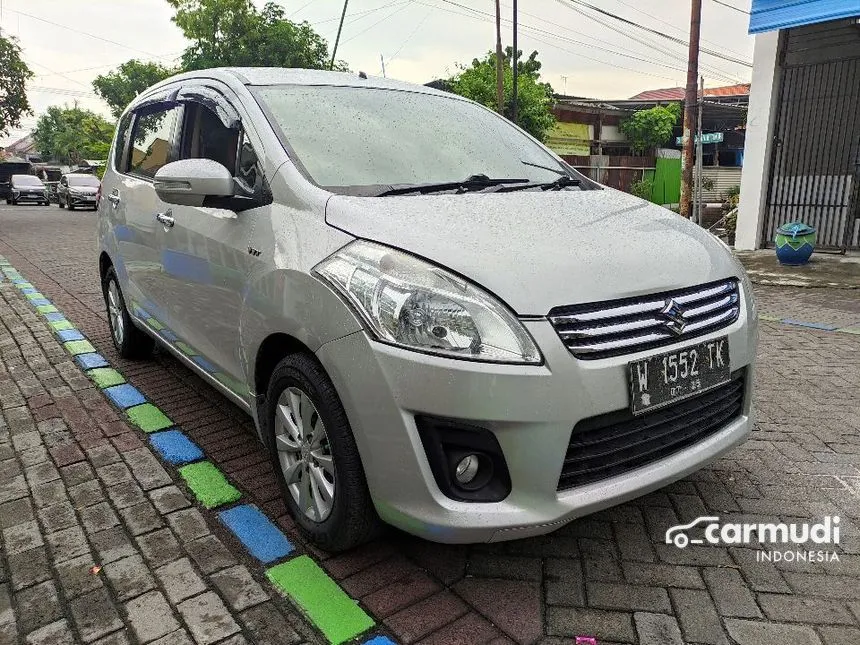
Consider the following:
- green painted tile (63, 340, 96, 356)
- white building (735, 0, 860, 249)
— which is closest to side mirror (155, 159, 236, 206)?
green painted tile (63, 340, 96, 356)

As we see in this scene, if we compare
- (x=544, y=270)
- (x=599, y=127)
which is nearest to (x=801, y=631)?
(x=544, y=270)

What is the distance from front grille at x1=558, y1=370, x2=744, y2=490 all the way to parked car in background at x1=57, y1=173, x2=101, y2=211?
26620 millimetres

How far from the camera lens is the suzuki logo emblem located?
2.03 m

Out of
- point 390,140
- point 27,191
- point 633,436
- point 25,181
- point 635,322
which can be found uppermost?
point 390,140

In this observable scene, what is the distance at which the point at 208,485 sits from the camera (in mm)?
2873

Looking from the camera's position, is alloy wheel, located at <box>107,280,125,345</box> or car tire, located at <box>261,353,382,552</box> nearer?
car tire, located at <box>261,353,382,552</box>

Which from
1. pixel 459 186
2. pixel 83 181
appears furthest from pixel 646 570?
pixel 83 181

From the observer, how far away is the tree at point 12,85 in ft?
70.0

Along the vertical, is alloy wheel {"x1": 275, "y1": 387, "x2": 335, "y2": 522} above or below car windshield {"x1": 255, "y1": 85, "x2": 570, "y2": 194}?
below

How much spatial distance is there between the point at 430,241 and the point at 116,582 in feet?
5.15

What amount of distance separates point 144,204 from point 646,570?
120 inches

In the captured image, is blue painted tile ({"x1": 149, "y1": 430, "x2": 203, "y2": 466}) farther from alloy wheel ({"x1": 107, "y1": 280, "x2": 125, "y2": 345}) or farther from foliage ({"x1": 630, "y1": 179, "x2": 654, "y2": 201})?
foliage ({"x1": 630, "y1": 179, "x2": 654, "y2": 201})

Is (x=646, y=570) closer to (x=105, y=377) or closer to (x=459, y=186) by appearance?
(x=459, y=186)

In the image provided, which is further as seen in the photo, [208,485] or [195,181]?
[208,485]
